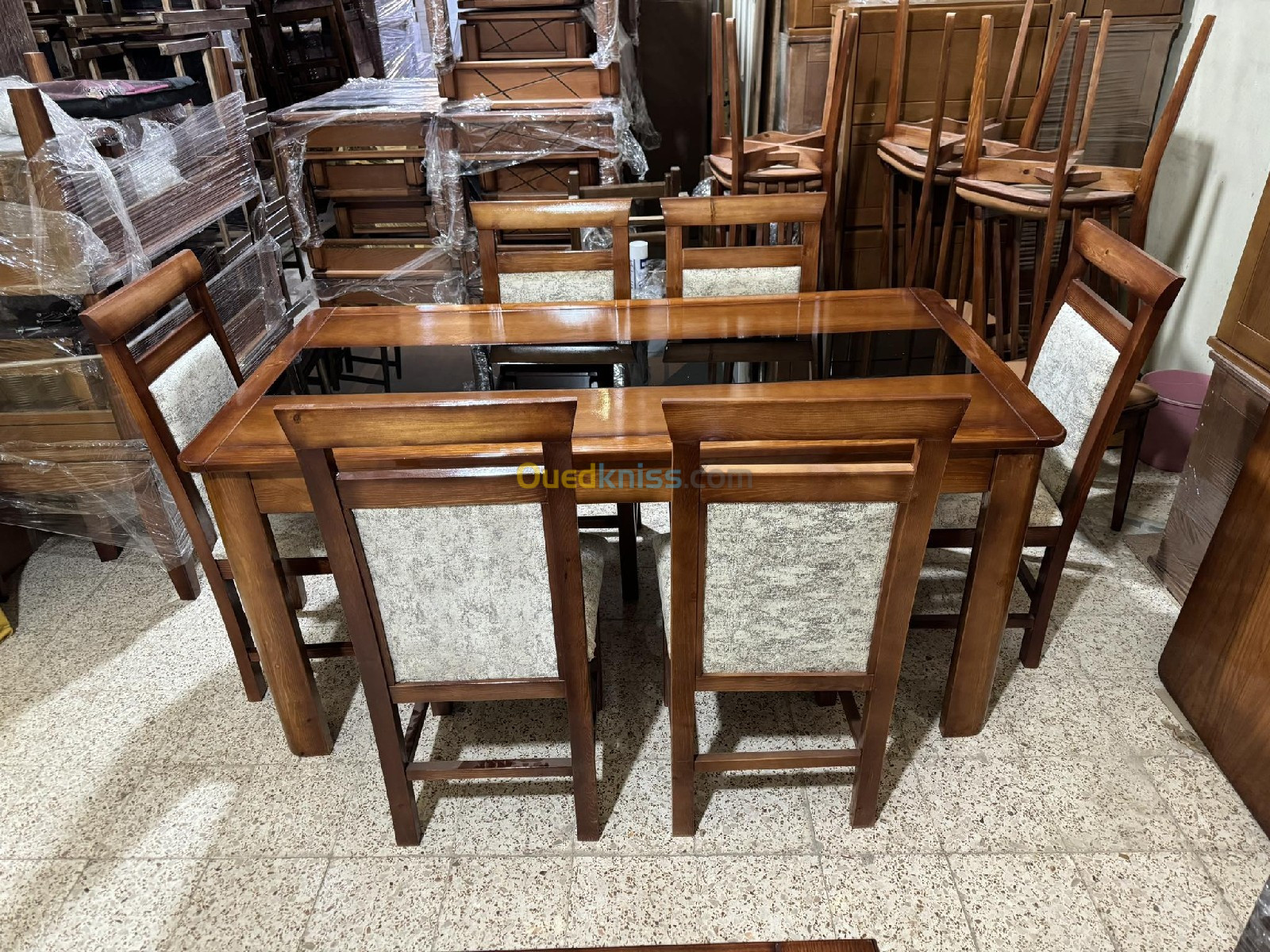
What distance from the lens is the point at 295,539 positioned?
1.85 metres

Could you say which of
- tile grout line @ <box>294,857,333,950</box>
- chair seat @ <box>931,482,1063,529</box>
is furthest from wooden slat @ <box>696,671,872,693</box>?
tile grout line @ <box>294,857,333,950</box>

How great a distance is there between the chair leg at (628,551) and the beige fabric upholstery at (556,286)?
591mm

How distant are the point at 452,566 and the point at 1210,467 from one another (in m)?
1.86

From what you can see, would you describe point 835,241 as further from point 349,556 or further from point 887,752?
point 349,556

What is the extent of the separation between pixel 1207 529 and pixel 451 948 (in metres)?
1.97

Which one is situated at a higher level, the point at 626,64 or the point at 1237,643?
the point at 626,64

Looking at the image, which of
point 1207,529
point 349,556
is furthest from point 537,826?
point 1207,529

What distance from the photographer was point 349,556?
1.26m

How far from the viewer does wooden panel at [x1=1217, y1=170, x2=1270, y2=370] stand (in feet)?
5.85

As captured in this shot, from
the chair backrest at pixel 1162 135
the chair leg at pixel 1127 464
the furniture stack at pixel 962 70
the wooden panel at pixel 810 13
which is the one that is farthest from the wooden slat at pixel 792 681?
the wooden panel at pixel 810 13

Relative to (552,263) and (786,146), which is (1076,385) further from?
(786,146)

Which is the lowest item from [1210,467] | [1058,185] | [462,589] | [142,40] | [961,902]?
[961,902]

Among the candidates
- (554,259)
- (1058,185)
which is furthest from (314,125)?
(1058,185)

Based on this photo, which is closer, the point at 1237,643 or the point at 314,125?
the point at 1237,643
